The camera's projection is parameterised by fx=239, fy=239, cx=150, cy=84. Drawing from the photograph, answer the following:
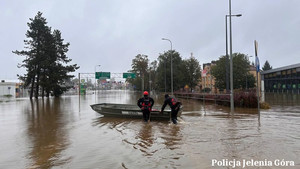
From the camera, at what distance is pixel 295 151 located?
586 centimetres

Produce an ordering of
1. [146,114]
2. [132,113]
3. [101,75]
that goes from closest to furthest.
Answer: [146,114] < [132,113] < [101,75]

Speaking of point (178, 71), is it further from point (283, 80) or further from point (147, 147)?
point (147, 147)

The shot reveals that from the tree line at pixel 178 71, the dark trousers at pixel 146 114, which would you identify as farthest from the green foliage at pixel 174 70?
the dark trousers at pixel 146 114

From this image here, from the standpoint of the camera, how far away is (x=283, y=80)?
5481 centimetres

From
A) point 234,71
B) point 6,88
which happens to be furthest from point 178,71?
point 6,88

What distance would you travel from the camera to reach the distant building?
50188mm

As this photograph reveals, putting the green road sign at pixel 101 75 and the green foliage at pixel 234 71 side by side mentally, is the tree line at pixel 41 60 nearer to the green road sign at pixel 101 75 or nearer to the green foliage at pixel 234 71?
the green road sign at pixel 101 75

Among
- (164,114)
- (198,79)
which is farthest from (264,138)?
(198,79)

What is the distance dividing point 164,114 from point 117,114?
2.90 meters

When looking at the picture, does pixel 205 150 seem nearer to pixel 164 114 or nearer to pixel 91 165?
pixel 91 165

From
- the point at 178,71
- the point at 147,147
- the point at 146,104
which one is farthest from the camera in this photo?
the point at 178,71

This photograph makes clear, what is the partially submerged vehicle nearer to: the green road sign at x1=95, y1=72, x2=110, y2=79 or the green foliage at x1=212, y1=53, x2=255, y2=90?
the green foliage at x1=212, y1=53, x2=255, y2=90

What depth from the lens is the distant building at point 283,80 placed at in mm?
50188

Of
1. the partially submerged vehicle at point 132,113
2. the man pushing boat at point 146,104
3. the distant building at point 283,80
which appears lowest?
the partially submerged vehicle at point 132,113
